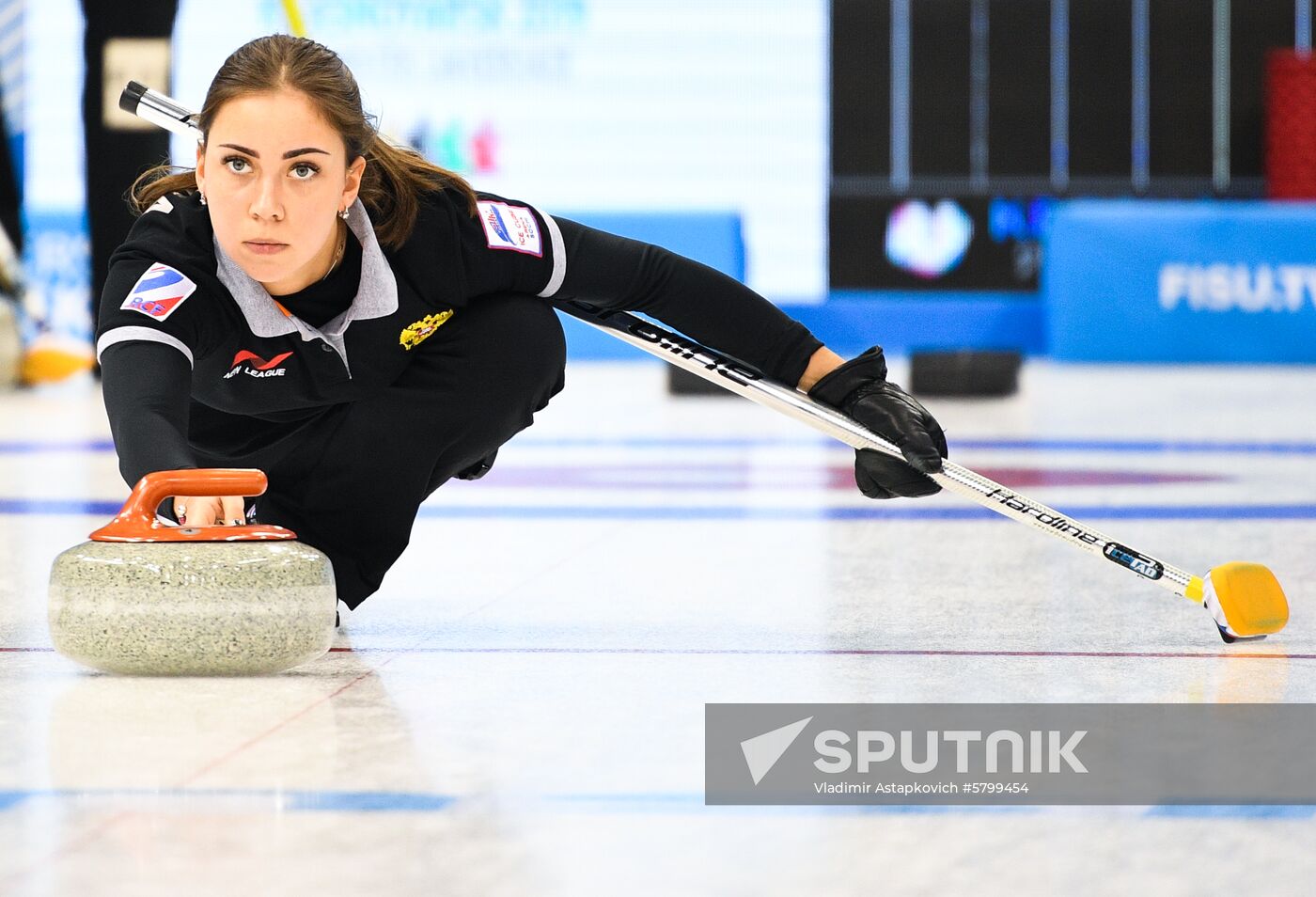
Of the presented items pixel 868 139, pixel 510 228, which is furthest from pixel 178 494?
pixel 868 139

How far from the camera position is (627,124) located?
13.2 metres

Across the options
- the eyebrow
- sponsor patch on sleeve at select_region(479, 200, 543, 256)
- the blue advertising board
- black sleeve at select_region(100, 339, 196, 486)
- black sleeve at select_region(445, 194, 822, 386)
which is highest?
the eyebrow

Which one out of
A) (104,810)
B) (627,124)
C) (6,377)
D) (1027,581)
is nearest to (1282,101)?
(627,124)

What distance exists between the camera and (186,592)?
1943 mm

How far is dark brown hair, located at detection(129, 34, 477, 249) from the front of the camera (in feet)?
7.02

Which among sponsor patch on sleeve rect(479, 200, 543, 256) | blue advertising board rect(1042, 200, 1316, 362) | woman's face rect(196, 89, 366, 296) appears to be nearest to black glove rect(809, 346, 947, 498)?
sponsor patch on sleeve rect(479, 200, 543, 256)

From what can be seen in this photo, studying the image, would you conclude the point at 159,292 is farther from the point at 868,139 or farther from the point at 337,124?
the point at 868,139

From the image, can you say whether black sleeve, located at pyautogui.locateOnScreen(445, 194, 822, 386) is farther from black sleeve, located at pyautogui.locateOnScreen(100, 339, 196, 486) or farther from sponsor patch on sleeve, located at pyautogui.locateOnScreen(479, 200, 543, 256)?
black sleeve, located at pyautogui.locateOnScreen(100, 339, 196, 486)

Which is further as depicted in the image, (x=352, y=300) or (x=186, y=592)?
(x=352, y=300)

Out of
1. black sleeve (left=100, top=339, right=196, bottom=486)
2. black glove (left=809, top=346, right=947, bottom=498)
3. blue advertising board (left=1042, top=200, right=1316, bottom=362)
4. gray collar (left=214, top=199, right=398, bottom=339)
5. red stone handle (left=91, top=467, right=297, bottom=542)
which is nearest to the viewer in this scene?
red stone handle (left=91, top=467, right=297, bottom=542)

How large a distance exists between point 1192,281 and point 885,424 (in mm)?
8880

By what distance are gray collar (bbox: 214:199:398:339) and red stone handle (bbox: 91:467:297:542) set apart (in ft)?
1.07

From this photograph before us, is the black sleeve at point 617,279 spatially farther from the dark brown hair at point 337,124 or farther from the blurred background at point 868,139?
the blurred background at point 868,139

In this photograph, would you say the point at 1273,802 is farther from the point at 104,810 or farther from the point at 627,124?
the point at 627,124
